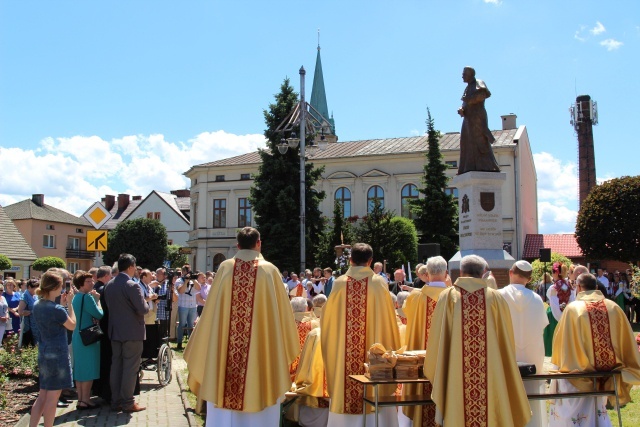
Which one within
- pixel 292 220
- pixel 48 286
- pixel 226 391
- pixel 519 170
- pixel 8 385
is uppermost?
pixel 519 170

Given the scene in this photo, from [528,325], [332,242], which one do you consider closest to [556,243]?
[332,242]

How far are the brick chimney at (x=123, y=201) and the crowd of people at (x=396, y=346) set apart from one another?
241 feet

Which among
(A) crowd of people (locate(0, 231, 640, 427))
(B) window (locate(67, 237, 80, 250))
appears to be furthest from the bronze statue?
(B) window (locate(67, 237, 80, 250))

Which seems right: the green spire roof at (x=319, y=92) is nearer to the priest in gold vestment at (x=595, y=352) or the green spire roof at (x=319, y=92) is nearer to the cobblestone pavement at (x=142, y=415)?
the cobblestone pavement at (x=142, y=415)

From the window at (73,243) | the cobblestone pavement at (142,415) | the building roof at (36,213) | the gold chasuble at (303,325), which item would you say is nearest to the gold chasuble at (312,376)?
the gold chasuble at (303,325)

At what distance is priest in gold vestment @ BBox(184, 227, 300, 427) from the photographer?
5.99 metres

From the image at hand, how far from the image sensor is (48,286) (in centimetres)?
685

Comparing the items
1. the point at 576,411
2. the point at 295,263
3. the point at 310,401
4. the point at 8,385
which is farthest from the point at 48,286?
the point at 295,263

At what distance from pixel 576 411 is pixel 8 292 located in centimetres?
1364

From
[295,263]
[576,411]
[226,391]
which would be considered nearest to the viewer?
[226,391]

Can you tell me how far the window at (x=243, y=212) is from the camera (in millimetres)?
52875

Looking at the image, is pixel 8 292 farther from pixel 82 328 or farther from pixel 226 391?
pixel 226 391

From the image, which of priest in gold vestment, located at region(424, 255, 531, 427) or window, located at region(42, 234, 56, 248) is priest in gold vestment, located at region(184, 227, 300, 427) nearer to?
priest in gold vestment, located at region(424, 255, 531, 427)

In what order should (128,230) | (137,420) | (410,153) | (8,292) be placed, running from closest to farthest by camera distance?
(137,420) → (8,292) → (410,153) → (128,230)
